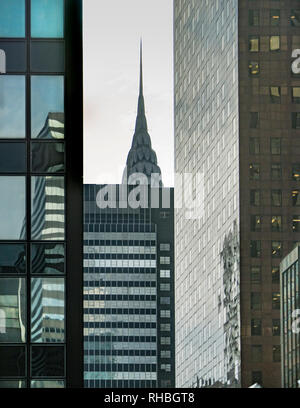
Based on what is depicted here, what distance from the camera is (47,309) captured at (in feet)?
25.4

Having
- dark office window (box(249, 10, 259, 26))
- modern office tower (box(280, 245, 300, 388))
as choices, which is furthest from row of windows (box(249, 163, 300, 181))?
dark office window (box(249, 10, 259, 26))

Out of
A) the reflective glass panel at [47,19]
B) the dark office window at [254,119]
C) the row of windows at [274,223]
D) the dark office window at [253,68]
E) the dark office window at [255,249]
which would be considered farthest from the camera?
the dark office window at [254,119]

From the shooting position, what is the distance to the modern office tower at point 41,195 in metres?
7.61

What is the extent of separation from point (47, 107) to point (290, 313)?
3.22 meters

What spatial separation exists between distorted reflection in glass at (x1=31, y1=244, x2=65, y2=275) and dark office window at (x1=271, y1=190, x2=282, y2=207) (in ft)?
9.93

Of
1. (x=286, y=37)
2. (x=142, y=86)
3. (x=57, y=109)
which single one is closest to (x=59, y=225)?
(x=57, y=109)

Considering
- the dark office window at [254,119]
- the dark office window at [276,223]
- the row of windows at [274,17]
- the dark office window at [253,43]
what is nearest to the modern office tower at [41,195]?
the row of windows at [274,17]

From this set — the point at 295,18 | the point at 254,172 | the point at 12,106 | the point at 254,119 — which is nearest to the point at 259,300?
the point at 254,172

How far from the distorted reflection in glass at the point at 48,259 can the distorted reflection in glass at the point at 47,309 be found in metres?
0.08

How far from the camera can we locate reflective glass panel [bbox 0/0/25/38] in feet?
26.2

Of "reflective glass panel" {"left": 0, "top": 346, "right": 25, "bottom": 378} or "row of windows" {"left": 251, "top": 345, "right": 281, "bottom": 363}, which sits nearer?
"reflective glass panel" {"left": 0, "top": 346, "right": 25, "bottom": 378}

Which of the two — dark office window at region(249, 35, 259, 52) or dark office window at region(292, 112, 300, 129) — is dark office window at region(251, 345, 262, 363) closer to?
dark office window at region(292, 112, 300, 129)

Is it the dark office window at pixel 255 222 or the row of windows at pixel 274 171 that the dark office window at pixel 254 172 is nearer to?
the row of windows at pixel 274 171

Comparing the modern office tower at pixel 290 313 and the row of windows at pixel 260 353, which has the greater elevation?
the modern office tower at pixel 290 313
